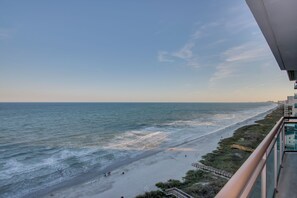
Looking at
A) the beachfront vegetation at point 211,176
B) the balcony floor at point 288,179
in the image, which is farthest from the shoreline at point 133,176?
the balcony floor at point 288,179

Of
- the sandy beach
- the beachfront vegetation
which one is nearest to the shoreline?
the sandy beach

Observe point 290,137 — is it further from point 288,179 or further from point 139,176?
point 139,176

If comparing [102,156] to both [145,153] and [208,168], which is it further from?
[208,168]

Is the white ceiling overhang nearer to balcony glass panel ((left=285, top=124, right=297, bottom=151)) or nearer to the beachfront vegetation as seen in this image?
balcony glass panel ((left=285, top=124, right=297, bottom=151))

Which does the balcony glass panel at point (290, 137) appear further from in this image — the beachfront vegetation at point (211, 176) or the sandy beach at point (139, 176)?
the sandy beach at point (139, 176)

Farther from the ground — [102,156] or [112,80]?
[112,80]

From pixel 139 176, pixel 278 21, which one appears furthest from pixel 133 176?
pixel 278 21

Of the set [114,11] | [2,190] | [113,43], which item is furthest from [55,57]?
[2,190]
